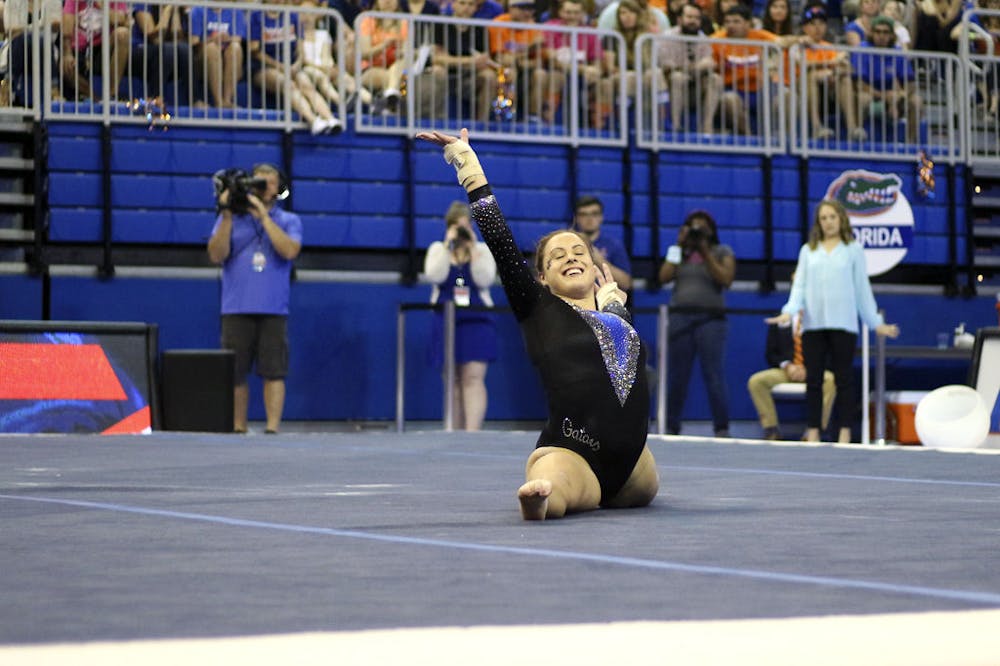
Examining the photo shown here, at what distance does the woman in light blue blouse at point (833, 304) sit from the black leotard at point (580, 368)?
6.02 m

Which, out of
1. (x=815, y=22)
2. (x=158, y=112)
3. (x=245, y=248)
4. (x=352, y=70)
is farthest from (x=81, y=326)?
(x=815, y=22)

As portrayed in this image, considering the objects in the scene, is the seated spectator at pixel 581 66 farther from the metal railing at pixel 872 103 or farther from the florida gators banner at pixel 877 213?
the florida gators banner at pixel 877 213

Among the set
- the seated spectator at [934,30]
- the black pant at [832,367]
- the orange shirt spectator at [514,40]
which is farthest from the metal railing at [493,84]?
the black pant at [832,367]

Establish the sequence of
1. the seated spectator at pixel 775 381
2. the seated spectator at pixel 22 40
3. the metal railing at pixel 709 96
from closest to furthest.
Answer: the seated spectator at pixel 22 40
the seated spectator at pixel 775 381
the metal railing at pixel 709 96

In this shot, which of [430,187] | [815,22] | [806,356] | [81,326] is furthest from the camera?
[815,22]

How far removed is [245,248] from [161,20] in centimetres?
233

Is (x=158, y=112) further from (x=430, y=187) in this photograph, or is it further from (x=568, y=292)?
(x=568, y=292)

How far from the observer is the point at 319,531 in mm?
4109

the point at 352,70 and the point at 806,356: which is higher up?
the point at 352,70

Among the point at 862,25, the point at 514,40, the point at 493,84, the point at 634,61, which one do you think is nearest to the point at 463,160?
the point at 493,84

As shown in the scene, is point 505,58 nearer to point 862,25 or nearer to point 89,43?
point 89,43

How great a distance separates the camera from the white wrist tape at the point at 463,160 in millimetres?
4762

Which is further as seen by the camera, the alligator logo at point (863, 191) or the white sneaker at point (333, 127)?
the alligator logo at point (863, 191)

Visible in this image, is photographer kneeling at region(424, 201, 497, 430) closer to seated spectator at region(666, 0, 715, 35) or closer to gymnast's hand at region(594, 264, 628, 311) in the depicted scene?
seated spectator at region(666, 0, 715, 35)
